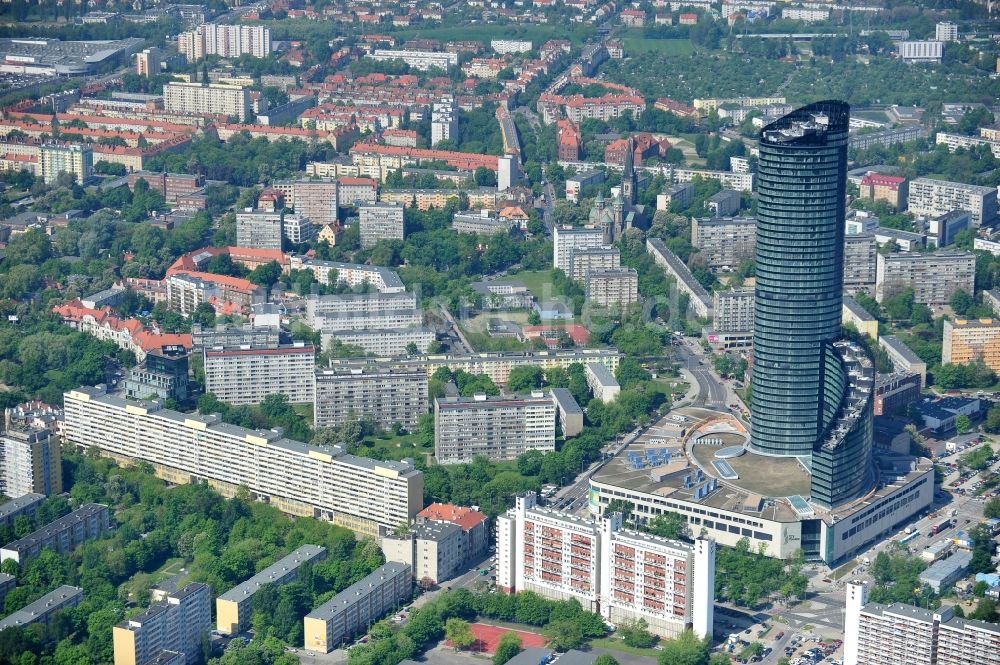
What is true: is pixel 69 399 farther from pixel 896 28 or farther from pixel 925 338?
pixel 896 28

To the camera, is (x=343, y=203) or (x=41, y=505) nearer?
(x=41, y=505)

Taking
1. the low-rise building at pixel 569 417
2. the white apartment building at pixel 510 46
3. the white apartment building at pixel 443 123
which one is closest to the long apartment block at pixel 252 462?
the low-rise building at pixel 569 417

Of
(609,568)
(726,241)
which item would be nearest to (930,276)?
(726,241)

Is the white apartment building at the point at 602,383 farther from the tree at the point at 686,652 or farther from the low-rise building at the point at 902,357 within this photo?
the tree at the point at 686,652

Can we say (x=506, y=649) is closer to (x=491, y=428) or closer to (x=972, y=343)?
(x=491, y=428)

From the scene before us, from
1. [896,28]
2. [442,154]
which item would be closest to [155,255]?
[442,154]
